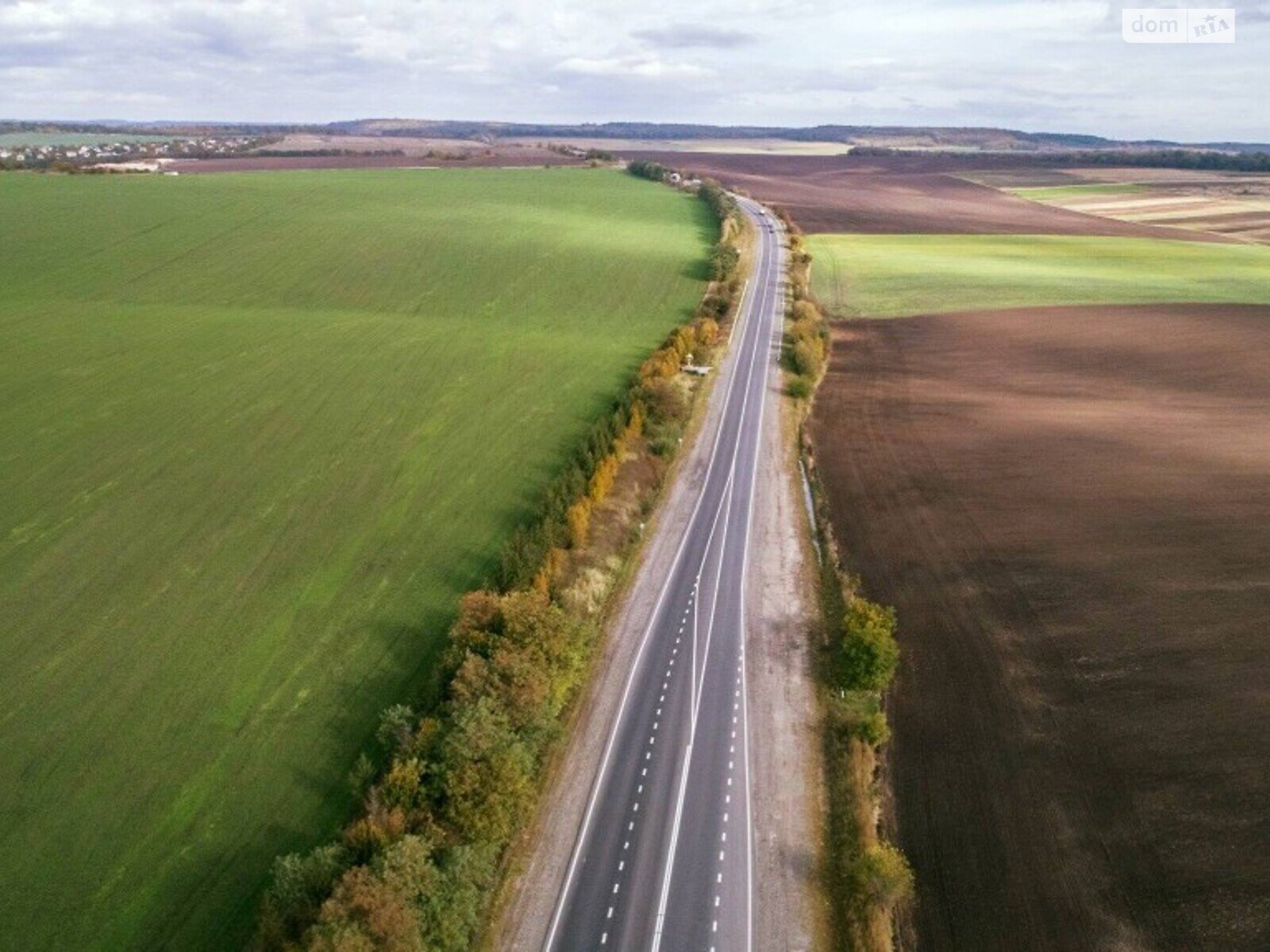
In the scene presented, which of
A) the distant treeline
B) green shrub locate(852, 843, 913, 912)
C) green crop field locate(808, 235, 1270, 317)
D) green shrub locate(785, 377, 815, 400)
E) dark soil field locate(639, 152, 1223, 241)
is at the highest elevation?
dark soil field locate(639, 152, 1223, 241)

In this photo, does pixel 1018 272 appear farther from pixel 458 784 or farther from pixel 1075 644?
pixel 458 784

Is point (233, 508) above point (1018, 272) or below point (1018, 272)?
below

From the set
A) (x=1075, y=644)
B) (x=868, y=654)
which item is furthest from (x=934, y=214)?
(x=868, y=654)

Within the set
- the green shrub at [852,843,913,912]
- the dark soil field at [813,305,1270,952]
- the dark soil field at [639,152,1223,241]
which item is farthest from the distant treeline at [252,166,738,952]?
the dark soil field at [639,152,1223,241]

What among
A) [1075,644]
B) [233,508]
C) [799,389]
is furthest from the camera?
[799,389]

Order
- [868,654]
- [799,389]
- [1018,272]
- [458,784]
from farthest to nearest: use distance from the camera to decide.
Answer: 1. [1018,272]
2. [799,389]
3. [868,654]
4. [458,784]

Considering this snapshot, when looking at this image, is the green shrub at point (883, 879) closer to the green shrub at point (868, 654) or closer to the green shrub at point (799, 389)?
the green shrub at point (868, 654)

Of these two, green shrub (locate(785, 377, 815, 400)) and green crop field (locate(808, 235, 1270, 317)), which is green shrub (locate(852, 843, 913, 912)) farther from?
green crop field (locate(808, 235, 1270, 317))
